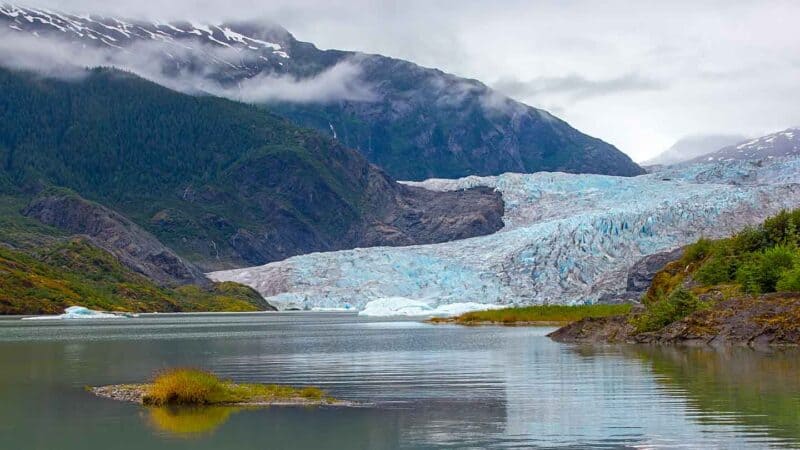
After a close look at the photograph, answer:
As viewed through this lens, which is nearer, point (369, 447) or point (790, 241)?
point (369, 447)

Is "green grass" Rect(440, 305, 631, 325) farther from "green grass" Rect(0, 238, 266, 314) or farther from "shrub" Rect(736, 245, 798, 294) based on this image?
"green grass" Rect(0, 238, 266, 314)

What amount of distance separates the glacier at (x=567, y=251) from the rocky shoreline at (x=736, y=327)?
229 ft

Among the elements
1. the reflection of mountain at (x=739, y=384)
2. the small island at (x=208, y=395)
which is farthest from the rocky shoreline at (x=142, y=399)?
the reflection of mountain at (x=739, y=384)

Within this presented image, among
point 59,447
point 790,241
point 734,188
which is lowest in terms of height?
point 59,447

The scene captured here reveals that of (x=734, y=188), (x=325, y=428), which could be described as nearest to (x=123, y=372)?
(x=325, y=428)

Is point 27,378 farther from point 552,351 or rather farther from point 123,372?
point 552,351

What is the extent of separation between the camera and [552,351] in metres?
43.8

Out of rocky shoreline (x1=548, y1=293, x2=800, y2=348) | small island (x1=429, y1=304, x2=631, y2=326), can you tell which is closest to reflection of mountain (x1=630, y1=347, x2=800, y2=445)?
rocky shoreline (x1=548, y1=293, x2=800, y2=348)

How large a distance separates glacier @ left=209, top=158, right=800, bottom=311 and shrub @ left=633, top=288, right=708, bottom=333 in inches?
2696

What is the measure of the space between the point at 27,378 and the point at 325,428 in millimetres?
16797

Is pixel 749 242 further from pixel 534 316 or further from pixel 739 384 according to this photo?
pixel 739 384

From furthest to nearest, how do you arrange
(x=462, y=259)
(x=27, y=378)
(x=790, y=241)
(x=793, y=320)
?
(x=462, y=259)
(x=790, y=241)
(x=793, y=320)
(x=27, y=378)

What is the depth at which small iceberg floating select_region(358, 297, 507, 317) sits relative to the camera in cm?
12219

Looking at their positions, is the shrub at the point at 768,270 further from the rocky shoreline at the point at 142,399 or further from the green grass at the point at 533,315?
the rocky shoreline at the point at 142,399
